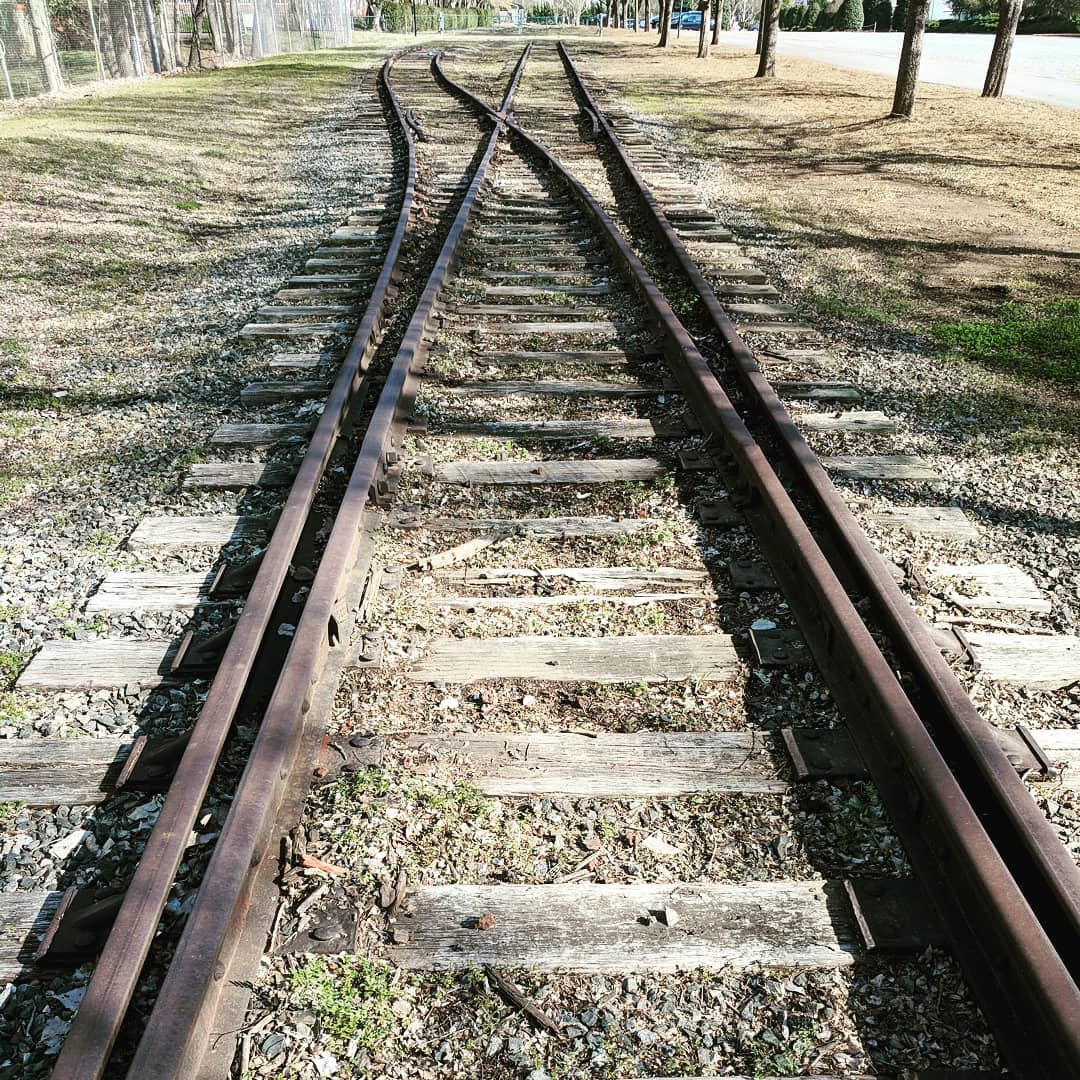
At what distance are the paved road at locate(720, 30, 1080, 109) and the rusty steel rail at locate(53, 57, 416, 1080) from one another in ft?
64.5

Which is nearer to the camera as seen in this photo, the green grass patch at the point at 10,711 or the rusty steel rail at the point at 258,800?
the rusty steel rail at the point at 258,800

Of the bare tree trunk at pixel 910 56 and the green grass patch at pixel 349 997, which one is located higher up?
the bare tree trunk at pixel 910 56

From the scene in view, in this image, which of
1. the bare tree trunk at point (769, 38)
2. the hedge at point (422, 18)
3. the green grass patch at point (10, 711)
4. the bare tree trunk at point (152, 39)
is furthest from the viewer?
the hedge at point (422, 18)

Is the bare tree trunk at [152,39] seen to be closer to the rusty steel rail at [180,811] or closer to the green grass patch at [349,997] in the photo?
the rusty steel rail at [180,811]

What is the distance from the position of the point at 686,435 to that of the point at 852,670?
1990 mm

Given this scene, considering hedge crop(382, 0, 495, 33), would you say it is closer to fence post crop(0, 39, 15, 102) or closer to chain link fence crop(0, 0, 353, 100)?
chain link fence crop(0, 0, 353, 100)

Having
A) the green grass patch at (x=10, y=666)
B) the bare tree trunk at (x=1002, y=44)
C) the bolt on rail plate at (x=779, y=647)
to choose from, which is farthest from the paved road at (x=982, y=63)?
the green grass patch at (x=10, y=666)

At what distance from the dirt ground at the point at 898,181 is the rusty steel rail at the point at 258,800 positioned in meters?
4.41

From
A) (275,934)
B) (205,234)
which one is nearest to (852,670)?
(275,934)

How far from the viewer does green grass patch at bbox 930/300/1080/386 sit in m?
5.64

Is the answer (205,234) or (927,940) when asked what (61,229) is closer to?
(205,234)

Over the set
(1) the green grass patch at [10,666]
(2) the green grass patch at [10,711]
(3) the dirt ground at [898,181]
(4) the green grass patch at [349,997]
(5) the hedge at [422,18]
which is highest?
(4) the green grass patch at [349,997]

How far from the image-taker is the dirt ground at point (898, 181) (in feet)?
24.1

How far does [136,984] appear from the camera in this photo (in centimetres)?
194
